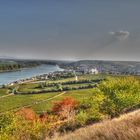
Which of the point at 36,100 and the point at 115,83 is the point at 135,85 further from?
the point at 36,100

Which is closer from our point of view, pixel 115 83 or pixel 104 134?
pixel 104 134

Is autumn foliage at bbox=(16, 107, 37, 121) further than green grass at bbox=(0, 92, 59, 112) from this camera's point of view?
No

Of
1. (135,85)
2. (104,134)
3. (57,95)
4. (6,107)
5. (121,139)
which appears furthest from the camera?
(57,95)

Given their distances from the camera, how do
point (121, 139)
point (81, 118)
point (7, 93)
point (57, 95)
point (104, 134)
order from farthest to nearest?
point (7, 93) < point (57, 95) < point (81, 118) < point (104, 134) < point (121, 139)

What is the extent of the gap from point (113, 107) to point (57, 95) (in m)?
62.4

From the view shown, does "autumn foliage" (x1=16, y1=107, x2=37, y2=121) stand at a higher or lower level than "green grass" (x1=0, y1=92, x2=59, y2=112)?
higher

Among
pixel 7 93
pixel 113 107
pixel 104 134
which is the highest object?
pixel 104 134

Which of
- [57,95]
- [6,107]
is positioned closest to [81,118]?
[6,107]

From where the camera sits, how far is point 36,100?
4186 inches

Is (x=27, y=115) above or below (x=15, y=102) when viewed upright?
above

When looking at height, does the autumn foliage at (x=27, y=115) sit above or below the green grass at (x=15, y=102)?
above

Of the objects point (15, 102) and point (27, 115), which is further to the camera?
point (15, 102)

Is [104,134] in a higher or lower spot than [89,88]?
higher

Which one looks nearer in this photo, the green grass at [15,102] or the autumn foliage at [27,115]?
the autumn foliage at [27,115]
